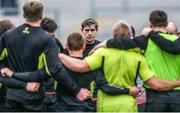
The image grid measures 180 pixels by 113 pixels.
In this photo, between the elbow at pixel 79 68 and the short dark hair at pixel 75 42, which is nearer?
the elbow at pixel 79 68

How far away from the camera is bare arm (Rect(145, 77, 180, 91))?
6.92 m

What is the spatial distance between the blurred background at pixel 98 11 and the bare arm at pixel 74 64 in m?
14.7

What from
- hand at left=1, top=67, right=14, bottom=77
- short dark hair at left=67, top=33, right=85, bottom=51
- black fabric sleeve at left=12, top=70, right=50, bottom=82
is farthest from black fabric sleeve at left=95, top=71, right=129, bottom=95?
hand at left=1, top=67, right=14, bottom=77

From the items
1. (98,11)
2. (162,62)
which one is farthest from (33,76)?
(98,11)

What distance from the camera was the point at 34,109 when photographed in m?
6.98

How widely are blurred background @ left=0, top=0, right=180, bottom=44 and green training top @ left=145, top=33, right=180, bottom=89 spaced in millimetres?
14711

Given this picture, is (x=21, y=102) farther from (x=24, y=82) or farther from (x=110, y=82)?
(x=110, y=82)

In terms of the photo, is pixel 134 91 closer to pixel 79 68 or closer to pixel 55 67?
pixel 79 68

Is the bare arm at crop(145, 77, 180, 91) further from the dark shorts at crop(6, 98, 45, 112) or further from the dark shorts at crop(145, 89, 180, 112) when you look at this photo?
the dark shorts at crop(6, 98, 45, 112)

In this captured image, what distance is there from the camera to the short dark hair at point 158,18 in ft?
22.9

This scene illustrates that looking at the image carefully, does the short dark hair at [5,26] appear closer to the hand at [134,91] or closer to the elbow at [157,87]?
the hand at [134,91]

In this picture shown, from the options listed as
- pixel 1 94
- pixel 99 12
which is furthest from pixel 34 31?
pixel 99 12

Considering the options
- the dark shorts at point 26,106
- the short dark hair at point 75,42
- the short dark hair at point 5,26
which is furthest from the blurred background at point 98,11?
the dark shorts at point 26,106

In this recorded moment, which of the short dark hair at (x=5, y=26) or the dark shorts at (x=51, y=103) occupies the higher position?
the short dark hair at (x=5, y=26)
